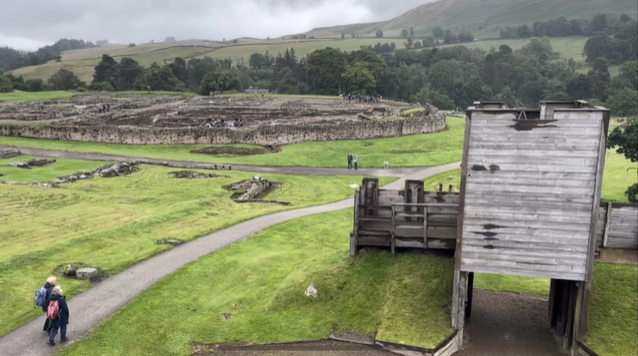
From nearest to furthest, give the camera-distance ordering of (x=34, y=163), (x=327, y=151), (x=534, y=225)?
(x=534, y=225), (x=34, y=163), (x=327, y=151)

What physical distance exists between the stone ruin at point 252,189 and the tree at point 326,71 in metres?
84.5

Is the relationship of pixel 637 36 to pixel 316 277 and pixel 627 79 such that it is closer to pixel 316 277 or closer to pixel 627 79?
pixel 627 79

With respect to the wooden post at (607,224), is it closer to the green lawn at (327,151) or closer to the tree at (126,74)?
the green lawn at (327,151)

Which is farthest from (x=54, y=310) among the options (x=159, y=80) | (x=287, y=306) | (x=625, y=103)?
(x=159, y=80)

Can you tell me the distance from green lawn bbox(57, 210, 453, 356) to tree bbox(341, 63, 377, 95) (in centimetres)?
9937

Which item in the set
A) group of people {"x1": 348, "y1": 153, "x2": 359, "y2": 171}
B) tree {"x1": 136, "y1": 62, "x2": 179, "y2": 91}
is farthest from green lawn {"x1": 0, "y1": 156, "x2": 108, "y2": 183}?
tree {"x1": 136, "y1": 62, "x2": 179, "y2": 91}

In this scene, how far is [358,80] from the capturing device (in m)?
116

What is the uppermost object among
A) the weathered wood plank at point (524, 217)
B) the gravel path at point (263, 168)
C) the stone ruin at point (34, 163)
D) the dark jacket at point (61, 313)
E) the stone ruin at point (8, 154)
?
the weathered wood plank at point (524, 217)

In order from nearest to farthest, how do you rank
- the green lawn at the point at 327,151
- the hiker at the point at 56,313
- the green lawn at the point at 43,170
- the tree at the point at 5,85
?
the hiker at the point at 56,313
the green lawn at the point at 43,170
the green lawn at the point at 327,151
the tree at the point at 5,85

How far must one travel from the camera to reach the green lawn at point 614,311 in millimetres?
14641

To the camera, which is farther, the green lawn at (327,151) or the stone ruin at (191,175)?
the green lawn at (327,151)

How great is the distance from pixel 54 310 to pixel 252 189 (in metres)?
22.9

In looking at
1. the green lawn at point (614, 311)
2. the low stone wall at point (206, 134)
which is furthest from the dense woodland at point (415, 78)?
the green lawn at point (614, 311)

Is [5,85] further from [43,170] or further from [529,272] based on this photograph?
[529,272]
